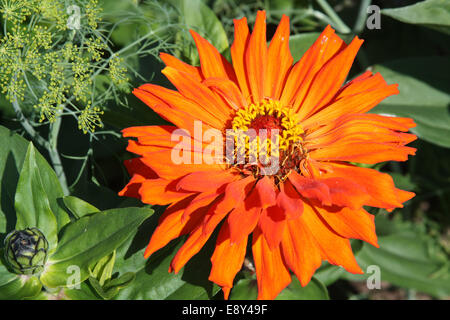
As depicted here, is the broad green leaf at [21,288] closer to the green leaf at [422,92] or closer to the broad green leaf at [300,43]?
the broad green leaf at [300,43]

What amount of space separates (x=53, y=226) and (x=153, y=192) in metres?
0.26

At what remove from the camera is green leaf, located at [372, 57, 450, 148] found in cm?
152

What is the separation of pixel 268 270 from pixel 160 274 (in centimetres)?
29

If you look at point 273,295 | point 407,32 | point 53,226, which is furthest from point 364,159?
point 407,32

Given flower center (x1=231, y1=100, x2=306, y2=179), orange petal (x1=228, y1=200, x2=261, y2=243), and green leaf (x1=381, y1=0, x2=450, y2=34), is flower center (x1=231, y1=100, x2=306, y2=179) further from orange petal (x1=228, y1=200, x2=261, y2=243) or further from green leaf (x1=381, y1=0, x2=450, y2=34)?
green leaf (x1=381, y1=0, x2=450, y2=34)

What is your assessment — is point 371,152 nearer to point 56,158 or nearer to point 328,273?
point 328,273

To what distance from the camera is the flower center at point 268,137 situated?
1117 mm

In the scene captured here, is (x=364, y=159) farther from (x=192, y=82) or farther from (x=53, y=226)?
(x=53, y=226)

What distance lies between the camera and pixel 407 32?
2.02 meters

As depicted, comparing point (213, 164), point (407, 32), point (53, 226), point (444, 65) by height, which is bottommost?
point (53, 226)

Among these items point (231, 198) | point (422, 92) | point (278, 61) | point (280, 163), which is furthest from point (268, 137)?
point (422, 92)

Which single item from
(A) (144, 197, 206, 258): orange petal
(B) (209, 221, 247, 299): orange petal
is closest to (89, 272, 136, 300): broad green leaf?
(A) (144, 197, 206, 258): orange petal

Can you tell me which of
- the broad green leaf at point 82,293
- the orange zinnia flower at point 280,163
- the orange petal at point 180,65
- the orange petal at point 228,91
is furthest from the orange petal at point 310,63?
the broad green leaf at point 82,293

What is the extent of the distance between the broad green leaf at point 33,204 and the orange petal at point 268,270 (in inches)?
17.7
